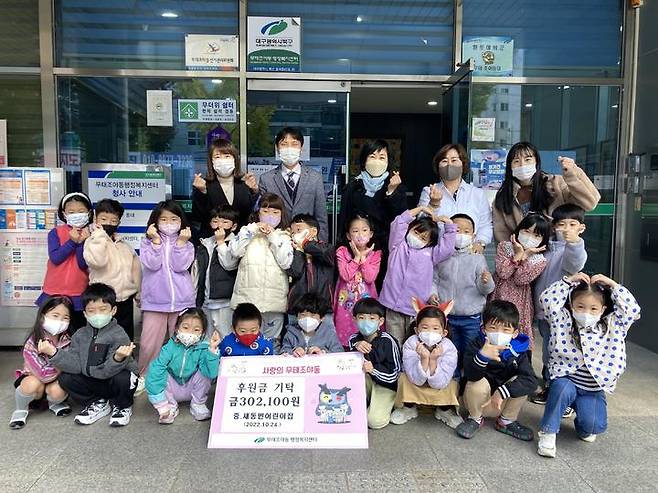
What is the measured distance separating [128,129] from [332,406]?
12.8ft

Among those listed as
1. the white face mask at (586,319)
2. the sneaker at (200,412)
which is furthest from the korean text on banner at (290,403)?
the white face mask at (586,319)

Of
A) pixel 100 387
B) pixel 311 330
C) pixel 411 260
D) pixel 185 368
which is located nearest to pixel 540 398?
pixel 411 260

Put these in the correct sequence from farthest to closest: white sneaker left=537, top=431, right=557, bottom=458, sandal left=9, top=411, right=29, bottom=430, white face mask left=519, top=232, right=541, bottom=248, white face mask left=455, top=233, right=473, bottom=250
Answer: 1. white face mask left=455, top=233, right=473, bottom=250
2. white face mask left=519, top=232, right=541, bottom=248
3. sandal left=9, top=411, right=29, bottom=430
4. white sneaker left=537, top=431, right=557, bottom=458

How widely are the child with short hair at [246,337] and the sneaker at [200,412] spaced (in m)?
0.38

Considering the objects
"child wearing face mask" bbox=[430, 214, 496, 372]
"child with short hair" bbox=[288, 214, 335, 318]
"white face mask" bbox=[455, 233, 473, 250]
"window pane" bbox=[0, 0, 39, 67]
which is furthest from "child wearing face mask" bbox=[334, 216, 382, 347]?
"window pane" bbox=[0, 0, 39, 67]

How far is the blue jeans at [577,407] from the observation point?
3.20 meters

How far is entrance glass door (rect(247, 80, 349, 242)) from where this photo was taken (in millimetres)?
5816

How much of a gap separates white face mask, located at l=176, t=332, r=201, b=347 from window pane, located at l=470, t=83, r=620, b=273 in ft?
12.1

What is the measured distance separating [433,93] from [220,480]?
7.00m

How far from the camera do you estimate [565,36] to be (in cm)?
600

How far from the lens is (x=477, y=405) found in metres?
3.41

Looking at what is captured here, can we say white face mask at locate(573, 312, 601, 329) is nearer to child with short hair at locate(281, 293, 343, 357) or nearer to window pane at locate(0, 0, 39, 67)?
child with short hair at locate(281, 293, 343, 357)

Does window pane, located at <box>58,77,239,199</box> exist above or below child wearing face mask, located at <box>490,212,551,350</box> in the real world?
above

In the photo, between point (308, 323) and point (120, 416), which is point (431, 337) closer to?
point (308, 323)
